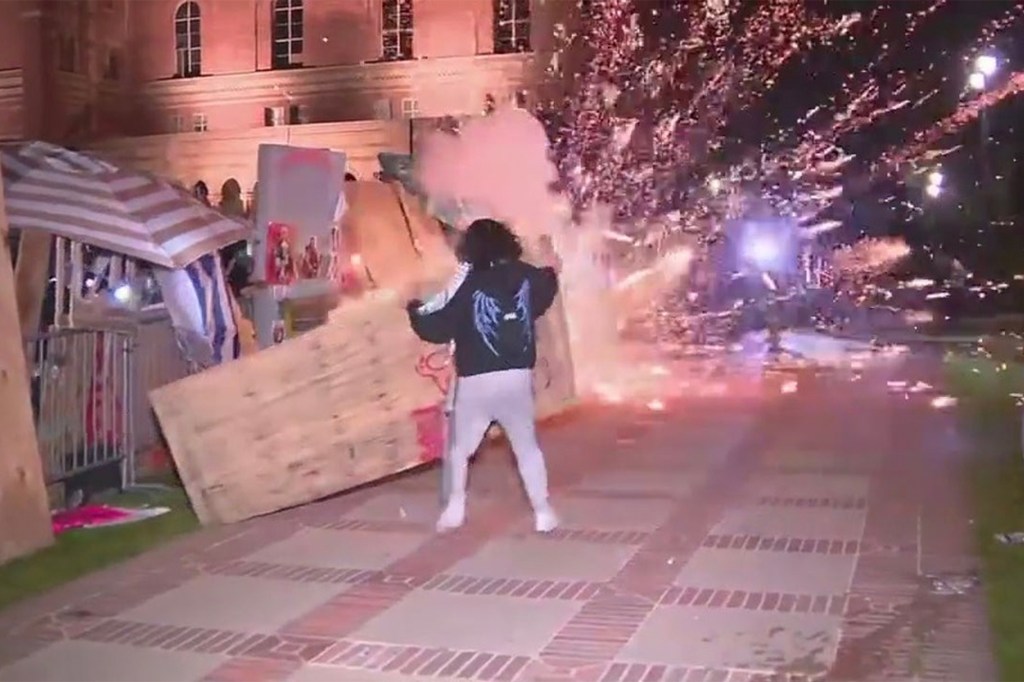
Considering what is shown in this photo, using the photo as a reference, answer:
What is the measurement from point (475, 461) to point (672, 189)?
18845 mm

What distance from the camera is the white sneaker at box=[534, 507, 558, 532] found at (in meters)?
7.79

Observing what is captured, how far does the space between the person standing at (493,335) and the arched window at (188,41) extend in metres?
44.2

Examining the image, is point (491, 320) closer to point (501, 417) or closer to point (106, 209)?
point (501, 417)


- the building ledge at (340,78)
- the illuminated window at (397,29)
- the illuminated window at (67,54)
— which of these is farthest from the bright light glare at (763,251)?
the illuminated window at (67,54)

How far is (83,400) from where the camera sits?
29.4 ft

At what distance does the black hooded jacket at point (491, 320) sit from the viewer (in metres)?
7.41

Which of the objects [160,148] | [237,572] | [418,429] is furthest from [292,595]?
[160,148]

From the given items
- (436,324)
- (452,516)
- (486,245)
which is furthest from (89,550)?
(486,245)

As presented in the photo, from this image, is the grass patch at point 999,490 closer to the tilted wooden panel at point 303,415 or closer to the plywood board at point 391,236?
the tilted wooden panel at point 303,415

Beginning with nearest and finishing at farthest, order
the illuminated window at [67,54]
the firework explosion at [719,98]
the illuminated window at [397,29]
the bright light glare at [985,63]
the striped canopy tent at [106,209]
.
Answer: the striped canopy tent at [106,209] < the firework explosion at [719,98] < the bright light glare at [985,63] < the illuminated window at [397,29] < the illuminated window at [67,54]

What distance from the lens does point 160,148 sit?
44.7 m

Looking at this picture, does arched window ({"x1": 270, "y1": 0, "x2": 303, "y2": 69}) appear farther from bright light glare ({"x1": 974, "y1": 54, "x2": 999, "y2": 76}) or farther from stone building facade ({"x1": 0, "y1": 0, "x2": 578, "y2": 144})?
bright light glare ({"x1": 974, "y1": 54, "x2": 999, "y2": 76})

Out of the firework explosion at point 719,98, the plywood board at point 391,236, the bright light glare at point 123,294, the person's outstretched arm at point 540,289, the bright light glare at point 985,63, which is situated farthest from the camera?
the bright light glare at point 985,63

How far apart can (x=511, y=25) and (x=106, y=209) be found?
117 ft
